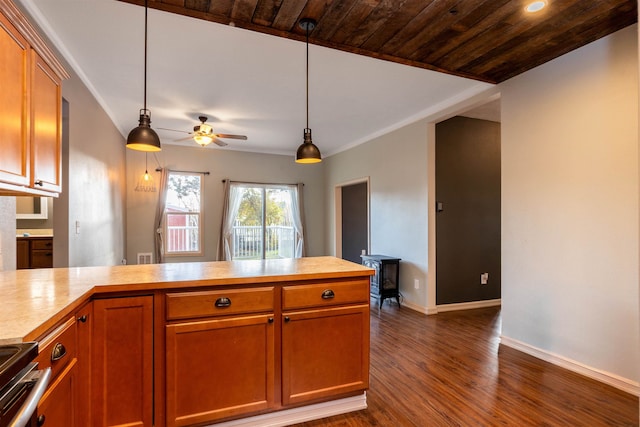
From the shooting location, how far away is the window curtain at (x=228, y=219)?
6.20 meters

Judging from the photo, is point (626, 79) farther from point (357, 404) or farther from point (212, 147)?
point (212, 147)

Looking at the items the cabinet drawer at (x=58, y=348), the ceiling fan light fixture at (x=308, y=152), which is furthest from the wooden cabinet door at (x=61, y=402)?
Result: the ceiling fan light fixture at (x=308, y=152)

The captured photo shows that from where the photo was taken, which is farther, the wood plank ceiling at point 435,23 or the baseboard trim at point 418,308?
the baseboard trim at point 418,308

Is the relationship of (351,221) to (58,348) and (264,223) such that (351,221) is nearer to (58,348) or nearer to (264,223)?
(264,223)

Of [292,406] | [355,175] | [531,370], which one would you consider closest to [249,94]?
[355,175]

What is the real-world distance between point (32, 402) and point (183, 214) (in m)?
5.52

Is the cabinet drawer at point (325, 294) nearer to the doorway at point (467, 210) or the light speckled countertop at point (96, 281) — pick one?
the light speckled countertop at point (96, 281)

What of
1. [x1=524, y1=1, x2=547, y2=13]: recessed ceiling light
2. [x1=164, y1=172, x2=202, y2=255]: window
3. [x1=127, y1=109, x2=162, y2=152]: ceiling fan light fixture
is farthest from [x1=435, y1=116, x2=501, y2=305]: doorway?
[x1=164, y1=172, x2=202, y2=255]: window

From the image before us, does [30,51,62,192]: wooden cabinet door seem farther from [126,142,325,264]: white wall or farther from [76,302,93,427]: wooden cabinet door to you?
[126,142,325,264]: white wall

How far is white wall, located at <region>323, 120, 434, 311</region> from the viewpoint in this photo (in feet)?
14.0

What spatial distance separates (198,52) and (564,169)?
3.26m

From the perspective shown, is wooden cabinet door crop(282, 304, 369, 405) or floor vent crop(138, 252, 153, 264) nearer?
wooden cabinet door crop(282, 304, 369, 405)

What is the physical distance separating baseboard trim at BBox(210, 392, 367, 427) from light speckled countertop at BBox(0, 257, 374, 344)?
0.82 metres

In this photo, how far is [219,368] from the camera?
178cm
